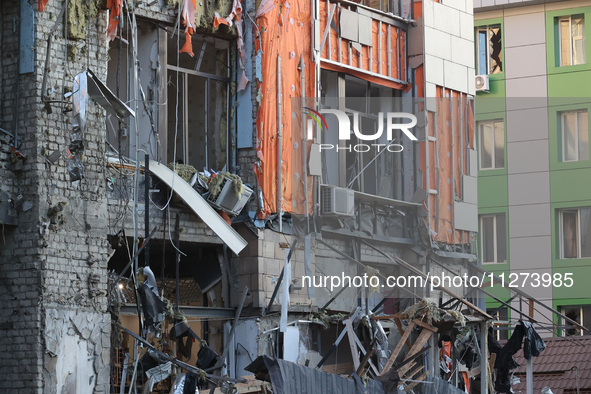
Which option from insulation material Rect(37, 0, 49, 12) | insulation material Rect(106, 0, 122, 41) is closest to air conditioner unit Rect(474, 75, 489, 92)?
insulation material Rect(106, 0, 122, 41)

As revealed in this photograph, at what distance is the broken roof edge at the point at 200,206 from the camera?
55.3 ft

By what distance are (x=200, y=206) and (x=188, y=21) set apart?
2856mm

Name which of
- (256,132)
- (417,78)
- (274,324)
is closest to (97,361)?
(274,324)

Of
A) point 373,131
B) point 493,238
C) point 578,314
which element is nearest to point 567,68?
point 493,238

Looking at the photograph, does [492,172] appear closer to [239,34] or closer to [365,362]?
[239,34]

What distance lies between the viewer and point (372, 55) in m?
21.4

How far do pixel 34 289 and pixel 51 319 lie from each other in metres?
0.43

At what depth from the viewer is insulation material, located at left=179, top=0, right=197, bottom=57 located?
1739cm

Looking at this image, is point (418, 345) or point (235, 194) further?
point (418, 345)

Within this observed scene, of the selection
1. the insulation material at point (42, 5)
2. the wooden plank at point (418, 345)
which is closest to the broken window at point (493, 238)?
the wooden plank at point (418, 345)

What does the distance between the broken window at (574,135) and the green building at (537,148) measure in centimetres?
3

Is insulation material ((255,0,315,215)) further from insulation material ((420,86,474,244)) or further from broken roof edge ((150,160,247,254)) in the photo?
insulation material ((420,86,474,244))

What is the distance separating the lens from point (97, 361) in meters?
15.1

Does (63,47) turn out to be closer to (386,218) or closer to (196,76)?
(196,76)
